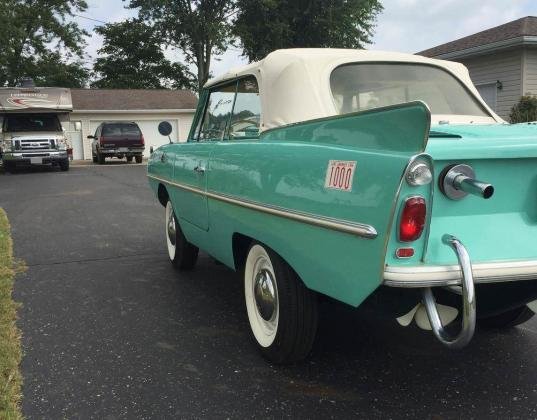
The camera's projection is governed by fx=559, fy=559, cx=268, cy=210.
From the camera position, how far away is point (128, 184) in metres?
14.3

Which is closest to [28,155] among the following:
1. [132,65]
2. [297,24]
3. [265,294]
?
[265,294]

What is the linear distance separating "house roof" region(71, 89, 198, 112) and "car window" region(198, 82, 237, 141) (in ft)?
86.9

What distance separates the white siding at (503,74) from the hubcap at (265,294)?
41.2 feet

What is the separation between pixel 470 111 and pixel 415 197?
1.99 metres

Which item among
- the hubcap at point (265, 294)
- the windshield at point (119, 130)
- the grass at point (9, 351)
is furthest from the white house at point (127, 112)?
the hubcap at point (265, 294)

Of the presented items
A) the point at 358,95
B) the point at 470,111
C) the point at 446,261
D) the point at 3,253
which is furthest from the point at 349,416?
the point at 3,253

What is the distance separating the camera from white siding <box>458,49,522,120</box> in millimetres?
13898

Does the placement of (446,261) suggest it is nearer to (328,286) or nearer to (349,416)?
(328,286)

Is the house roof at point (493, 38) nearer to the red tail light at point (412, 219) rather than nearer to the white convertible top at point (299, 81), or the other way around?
the white convertible top at point (299, 81)

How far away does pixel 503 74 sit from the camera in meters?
14.4

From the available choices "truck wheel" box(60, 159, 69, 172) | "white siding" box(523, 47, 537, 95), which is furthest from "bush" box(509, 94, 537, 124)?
"truck wheel" box(60, 159, 69, 172)

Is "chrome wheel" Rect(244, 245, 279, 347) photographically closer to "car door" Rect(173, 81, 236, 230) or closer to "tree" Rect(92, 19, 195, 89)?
"car door" Rect(173, 81, 236, 230)

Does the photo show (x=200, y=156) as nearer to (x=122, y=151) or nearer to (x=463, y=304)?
(x=463, y=304)

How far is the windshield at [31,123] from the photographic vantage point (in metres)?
19.1
